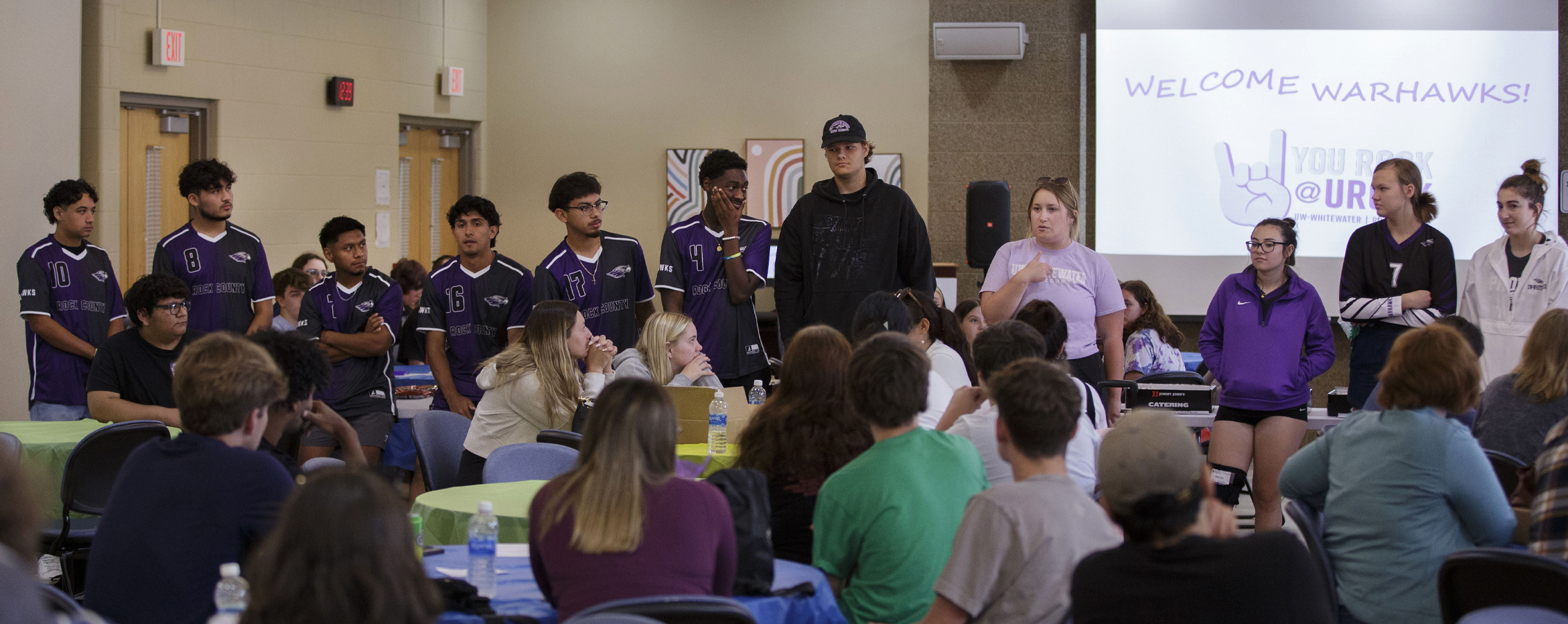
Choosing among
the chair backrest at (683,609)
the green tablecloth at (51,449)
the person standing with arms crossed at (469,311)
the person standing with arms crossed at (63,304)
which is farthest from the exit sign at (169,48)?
the chair backrest at (683,609)

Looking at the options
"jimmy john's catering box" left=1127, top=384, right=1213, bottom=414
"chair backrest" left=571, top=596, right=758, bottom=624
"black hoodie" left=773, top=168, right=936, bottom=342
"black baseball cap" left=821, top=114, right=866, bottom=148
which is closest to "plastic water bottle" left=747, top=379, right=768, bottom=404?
"black hoodie" left=773, top=168, right=936, bottom=342

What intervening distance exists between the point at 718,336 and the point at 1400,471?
3063mm

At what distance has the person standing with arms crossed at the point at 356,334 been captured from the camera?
528 cm

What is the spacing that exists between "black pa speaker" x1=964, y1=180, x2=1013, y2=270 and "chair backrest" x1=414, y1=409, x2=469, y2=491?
15.2 ft

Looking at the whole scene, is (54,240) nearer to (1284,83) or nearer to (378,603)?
(378,603)

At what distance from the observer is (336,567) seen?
1.49 metres

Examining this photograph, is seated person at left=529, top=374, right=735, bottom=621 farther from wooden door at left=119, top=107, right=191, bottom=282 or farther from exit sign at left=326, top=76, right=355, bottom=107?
exit sign at left=326, top=76, right=355, bottom=107

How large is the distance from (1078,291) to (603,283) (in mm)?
1984

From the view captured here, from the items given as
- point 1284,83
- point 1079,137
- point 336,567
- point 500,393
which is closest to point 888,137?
point 1079,137

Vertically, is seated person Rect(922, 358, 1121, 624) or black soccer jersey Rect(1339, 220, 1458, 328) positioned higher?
black soccer jersey Rect(1339, 220, 1458, 328)

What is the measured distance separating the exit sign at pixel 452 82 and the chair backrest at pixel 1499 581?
770 centimetres

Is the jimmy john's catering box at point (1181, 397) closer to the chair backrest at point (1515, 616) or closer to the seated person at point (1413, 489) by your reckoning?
the seated person at point (1413, 489)

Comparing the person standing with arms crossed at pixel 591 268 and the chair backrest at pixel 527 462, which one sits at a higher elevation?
the person standing with arms crossed at pixel 591 268

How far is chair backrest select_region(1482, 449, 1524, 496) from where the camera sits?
10.9 feet
